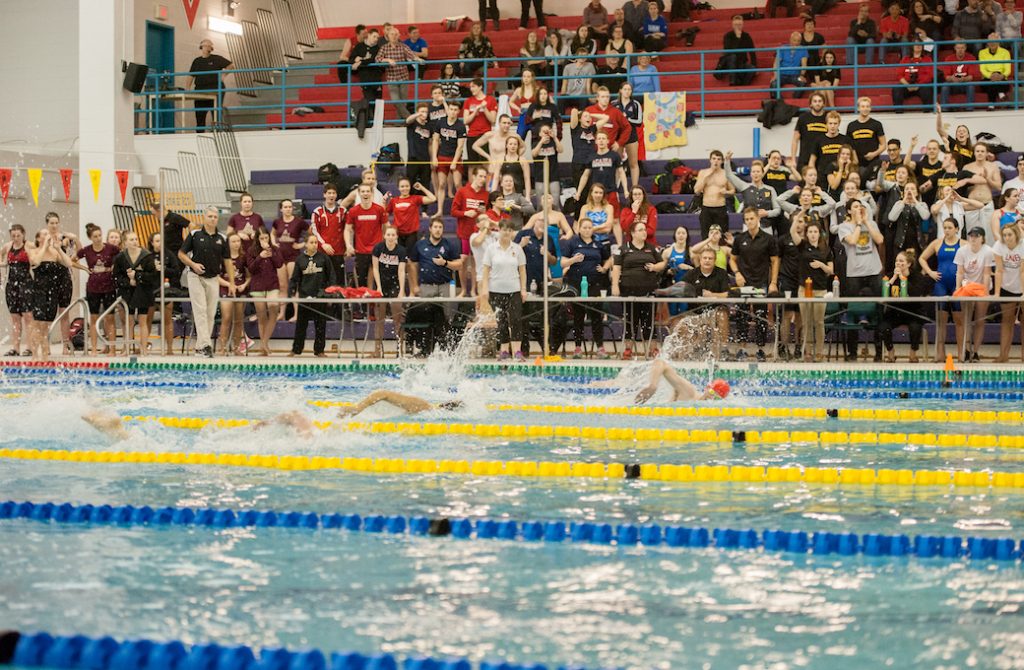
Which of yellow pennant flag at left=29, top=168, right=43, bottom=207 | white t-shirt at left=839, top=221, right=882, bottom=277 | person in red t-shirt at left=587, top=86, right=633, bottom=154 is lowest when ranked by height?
white t-shirt at left=839, top=221, right=882, bottom=277

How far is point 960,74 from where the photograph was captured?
53.8 feet

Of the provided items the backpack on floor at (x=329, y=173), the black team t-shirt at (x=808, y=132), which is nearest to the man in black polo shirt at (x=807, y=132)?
the black team t-shirt at (x=808, y=132)

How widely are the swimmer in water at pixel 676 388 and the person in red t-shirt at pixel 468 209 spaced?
A: 488 centimetres

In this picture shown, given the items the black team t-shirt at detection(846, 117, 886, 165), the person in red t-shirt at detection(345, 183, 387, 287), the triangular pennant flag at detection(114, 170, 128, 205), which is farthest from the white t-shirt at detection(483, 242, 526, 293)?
the triangular pennant flag at detection(114, 170, 128, 205)

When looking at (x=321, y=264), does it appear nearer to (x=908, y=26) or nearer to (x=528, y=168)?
(x=528, y=168)

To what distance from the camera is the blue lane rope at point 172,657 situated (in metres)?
3.14

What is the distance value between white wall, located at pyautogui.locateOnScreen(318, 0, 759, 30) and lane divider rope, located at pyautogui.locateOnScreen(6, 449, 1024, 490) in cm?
1571

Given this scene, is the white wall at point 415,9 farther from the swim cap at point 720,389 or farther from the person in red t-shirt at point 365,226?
the swim cap at point 720,389

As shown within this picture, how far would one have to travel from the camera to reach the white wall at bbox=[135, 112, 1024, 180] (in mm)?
16000

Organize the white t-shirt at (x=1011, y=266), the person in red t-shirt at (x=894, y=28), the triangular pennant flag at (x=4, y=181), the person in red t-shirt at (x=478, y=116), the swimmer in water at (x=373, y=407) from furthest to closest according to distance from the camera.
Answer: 1. the person in red t-shirt at (x=894, y=28)
2. the triangular pennant flag at (x=4, y=181)
3. the person in red t-shirt at (x=478, y=116)
4. the white t-shirt at (x=1011, y=266)
5. the swimmer in water at (x=373, y=407)

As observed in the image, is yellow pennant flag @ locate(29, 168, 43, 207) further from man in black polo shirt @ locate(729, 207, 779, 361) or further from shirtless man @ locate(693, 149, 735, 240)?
man in black polo shirt @ locate(729, 207, 779, 361)

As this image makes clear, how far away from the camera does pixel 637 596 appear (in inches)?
161

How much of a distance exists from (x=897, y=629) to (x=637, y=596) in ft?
2.63

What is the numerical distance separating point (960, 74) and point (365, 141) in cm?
791
